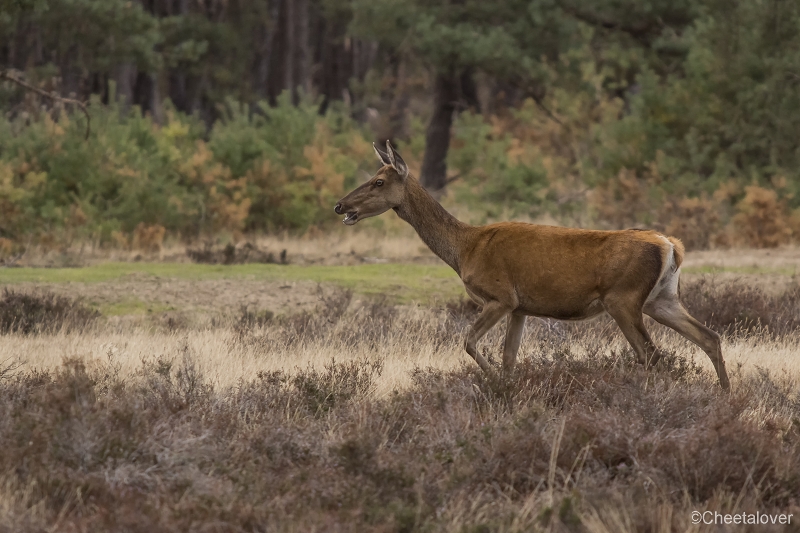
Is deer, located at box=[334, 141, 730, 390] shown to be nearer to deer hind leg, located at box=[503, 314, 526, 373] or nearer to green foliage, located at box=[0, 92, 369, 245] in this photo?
deer hind leg, located at box=[503, 314, 526, 373]

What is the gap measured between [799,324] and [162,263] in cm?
918

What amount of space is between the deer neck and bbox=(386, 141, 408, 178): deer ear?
185 millimetres

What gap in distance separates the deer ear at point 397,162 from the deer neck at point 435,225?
18 centimetres

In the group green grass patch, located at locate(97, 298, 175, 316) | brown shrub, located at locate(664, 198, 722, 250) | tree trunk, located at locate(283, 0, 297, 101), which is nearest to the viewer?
green grass patch, located at locate(97, 298, 175, 316)

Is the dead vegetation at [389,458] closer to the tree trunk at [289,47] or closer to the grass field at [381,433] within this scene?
the grass field at [381,433]

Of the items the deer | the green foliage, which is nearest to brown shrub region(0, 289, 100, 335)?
the deer

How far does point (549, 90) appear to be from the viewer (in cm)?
3177

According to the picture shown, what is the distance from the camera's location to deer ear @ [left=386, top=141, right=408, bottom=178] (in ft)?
31.1

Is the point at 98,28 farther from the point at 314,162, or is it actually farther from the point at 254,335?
the point at 254,335

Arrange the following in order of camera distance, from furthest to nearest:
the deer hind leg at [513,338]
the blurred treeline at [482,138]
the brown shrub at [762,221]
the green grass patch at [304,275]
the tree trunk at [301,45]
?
the tree trunk at [301,45] < the brown shrub at [762,221] < the blurred treeline at [482,138] < the green grass patch at [304,275] < the deer hind leg at [513,338]

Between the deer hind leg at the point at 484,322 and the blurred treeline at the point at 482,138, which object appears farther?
the blurred treeline at the point at 482,138

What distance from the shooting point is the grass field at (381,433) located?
5746mm

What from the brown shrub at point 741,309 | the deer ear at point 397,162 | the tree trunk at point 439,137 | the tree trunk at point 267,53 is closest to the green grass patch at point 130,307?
the deer ear at point 397,162

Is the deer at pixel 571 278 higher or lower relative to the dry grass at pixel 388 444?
higher
